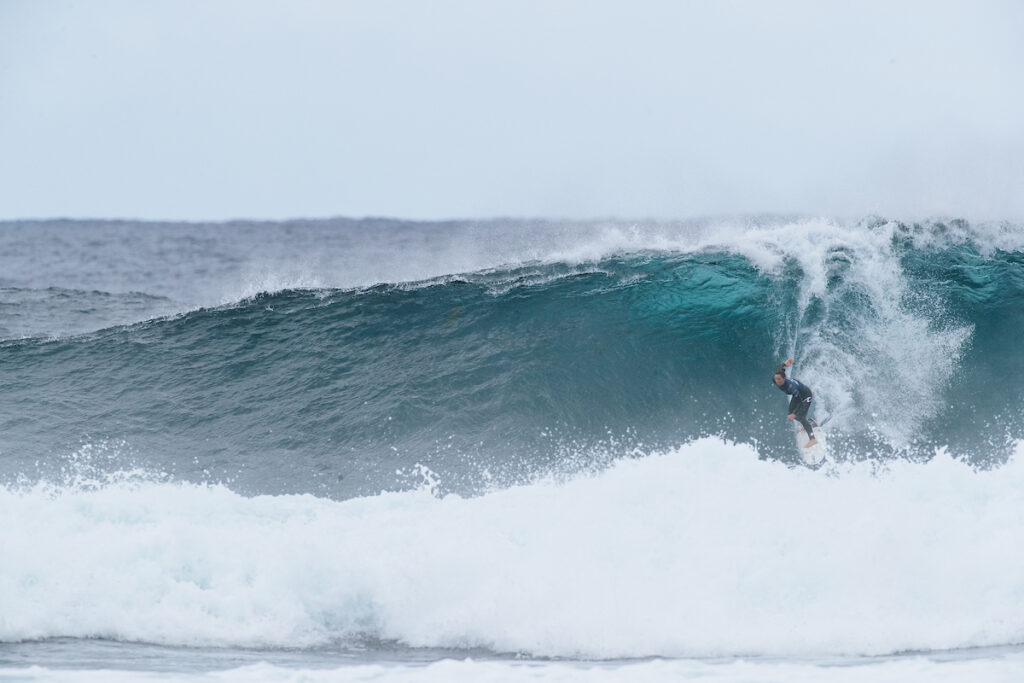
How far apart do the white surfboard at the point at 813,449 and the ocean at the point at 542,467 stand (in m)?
0.15

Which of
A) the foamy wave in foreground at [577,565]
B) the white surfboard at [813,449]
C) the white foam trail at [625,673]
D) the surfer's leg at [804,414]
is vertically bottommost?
the white foam trail at [625,673]

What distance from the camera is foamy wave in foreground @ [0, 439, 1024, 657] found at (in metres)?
7.50

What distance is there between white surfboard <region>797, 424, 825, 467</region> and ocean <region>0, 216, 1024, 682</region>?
5.9 inches

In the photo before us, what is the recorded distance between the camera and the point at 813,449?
9.71 m

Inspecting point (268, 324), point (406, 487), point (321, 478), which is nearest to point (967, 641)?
point (406, 487)

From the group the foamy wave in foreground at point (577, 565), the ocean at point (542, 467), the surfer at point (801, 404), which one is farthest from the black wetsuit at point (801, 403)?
the foamy wave in foreground at point (577, 565)

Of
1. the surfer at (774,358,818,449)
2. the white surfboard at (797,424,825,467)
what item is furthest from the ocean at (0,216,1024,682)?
the surfer at (774,358,818,449)

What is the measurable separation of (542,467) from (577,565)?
202cm

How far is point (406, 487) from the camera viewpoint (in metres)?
9.91

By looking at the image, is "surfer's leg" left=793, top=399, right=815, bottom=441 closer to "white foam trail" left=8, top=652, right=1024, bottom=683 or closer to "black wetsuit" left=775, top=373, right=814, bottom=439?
"black wetsuit" left=775, top=373, right=814, bottom=439

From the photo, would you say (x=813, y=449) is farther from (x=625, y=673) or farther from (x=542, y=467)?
(x=625, y=673)

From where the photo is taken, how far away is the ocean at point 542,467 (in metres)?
7.45

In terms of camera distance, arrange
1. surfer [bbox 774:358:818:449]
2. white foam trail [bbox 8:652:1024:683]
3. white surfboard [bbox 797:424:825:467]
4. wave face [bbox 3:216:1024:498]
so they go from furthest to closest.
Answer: wave face [bbox 3:216:1024:498], surfer [bbox 774:358:818:449], white surfboard [bbox 797:424:825:467], white foam trail [bbox 8:652:1024:683]

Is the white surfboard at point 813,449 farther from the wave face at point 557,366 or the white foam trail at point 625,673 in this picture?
the white foam trail at point 625,673
